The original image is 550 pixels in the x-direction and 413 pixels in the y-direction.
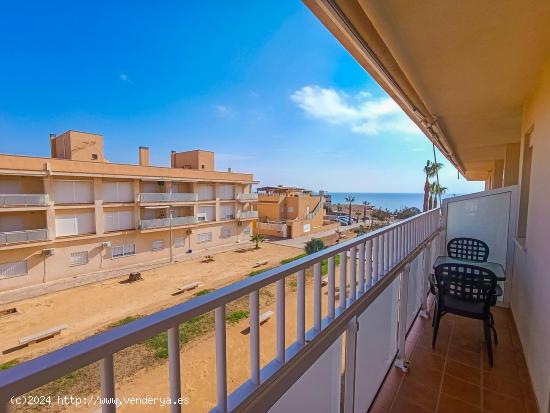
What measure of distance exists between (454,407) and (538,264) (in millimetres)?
1299

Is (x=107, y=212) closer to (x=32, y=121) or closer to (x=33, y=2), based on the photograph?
(x=32, y=121)

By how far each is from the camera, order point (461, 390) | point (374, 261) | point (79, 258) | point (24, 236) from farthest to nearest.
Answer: point (79, 258)
point (24, 236)
point (461, 390)
point (374, 261)

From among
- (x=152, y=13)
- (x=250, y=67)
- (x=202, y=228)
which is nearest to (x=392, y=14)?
Result: (x=152, y=13)

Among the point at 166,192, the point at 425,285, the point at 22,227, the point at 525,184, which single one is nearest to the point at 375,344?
the point at 425,285

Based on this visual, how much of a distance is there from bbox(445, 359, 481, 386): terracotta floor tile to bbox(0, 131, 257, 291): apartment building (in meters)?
12.3

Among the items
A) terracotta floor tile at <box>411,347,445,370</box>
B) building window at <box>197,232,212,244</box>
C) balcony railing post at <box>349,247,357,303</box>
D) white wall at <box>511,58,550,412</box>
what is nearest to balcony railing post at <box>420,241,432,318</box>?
terracotta floor tile at <box>411,347,445,370</box>

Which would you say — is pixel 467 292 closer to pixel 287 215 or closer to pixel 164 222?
pixel 164 222

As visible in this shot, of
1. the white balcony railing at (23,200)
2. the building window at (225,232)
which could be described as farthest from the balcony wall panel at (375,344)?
the building window at (225,232)

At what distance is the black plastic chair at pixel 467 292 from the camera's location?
2334 mm

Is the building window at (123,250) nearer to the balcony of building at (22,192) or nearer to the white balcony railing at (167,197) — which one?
the white balcony railing at (167,197)

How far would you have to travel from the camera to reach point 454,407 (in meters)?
1.89

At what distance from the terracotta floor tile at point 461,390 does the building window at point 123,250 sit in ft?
42.8

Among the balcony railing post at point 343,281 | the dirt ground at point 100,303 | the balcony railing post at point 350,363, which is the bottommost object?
the dirt ground at point 100,303

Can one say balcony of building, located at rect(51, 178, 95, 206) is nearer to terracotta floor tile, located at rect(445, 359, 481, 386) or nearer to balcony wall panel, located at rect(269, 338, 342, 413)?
balcony wall panel, located at rect(269, 338, 342, 413)
